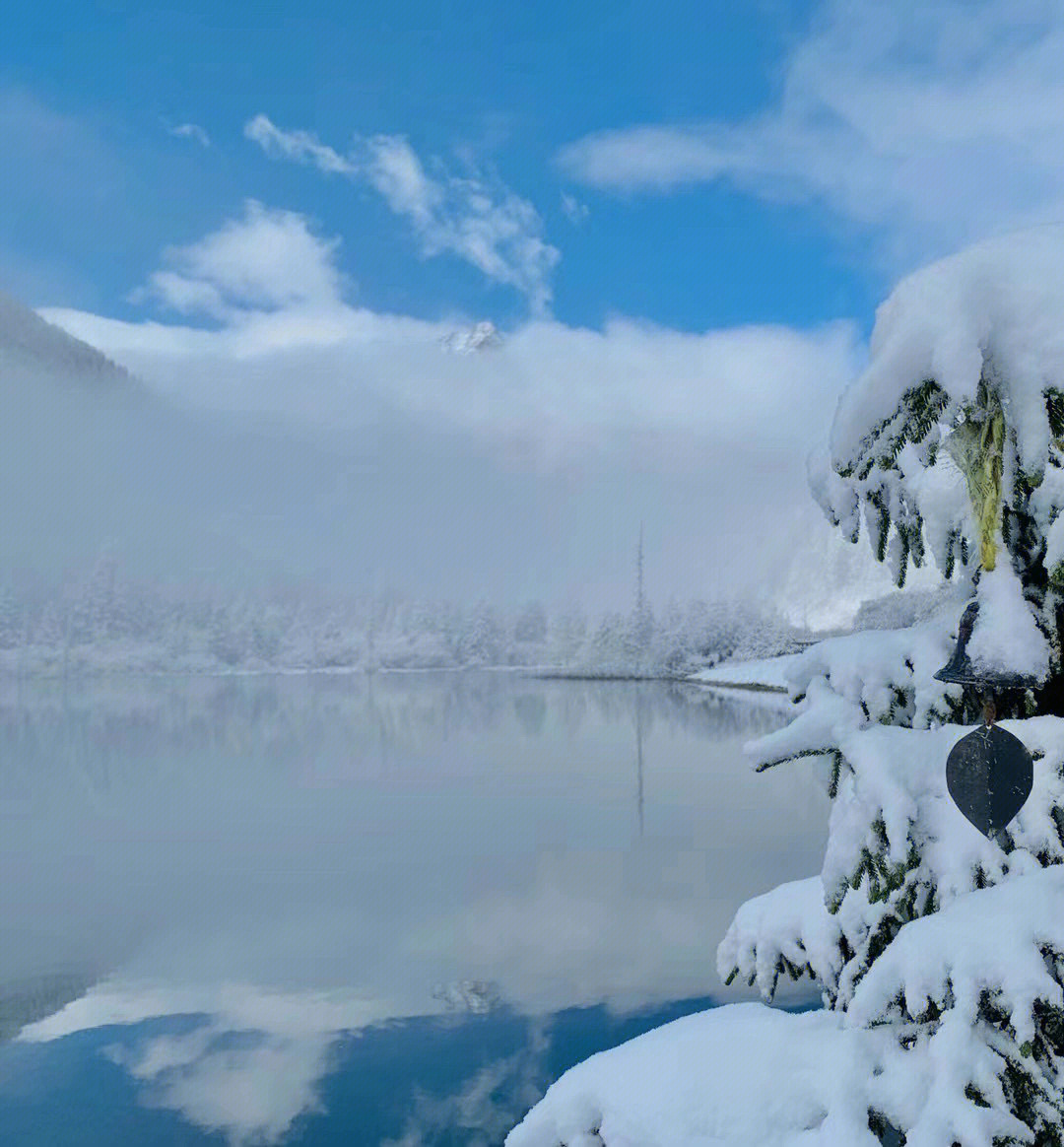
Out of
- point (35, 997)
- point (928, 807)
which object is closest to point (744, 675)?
point (35, 997)

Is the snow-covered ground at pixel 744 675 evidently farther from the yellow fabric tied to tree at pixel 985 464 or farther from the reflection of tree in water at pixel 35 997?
the yellow fabric tied to tree at pixel 985 464

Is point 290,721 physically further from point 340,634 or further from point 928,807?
point 340,634

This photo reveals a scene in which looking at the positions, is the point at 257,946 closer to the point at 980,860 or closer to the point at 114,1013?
the point at 114,1013

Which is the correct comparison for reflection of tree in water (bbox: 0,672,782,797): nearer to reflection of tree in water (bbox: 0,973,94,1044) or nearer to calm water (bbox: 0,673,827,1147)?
calm water (bbox: 0,673,827,1147)

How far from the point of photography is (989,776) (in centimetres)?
231

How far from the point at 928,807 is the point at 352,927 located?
12768 millimetres

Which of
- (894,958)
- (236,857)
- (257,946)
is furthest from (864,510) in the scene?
(236,857)

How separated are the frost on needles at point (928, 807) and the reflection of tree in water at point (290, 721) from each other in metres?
27.2

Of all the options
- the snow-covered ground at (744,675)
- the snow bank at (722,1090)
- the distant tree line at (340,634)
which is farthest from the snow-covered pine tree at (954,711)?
the distant tree line at (340,634)

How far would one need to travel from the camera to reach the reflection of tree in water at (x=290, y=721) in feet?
108

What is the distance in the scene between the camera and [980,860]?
2.56 m

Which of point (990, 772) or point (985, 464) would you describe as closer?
point (990, 772)

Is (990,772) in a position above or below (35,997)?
above

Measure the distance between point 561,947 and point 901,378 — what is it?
38.3ft
